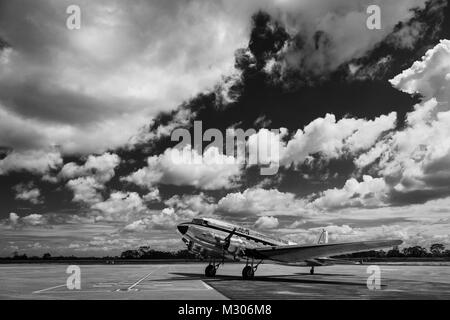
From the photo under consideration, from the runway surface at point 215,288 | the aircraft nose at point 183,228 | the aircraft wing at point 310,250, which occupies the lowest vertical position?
the runway surface at point 215,288

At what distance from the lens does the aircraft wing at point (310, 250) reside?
2700 centimetres

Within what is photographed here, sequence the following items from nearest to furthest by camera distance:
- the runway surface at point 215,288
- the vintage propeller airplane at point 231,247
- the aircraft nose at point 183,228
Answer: the runway surface at point 215,288
the vintage propeller airplane at point 231,247
the aircraft nose at point 183,228

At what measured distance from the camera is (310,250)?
3102 centimetres

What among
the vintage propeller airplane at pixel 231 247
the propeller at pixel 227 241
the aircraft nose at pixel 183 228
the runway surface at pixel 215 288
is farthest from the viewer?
the propeller at pixel 227 241

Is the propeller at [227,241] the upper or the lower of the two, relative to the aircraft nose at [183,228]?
lower

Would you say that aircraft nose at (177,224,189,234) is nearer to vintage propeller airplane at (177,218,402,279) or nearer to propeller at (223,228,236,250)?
vintage propeller airplane at (177,218,402,279)

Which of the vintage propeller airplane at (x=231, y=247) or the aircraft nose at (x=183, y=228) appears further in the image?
the aircraft nose at (x=183, y=228)

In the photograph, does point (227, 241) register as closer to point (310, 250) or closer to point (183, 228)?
point (183, 228)

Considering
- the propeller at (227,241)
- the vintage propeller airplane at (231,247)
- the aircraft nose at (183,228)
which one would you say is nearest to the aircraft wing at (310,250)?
the vintage propeller airplane at (231,247)

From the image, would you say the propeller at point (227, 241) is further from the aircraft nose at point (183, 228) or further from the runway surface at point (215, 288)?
the aircraft nose at point (183, 228)
